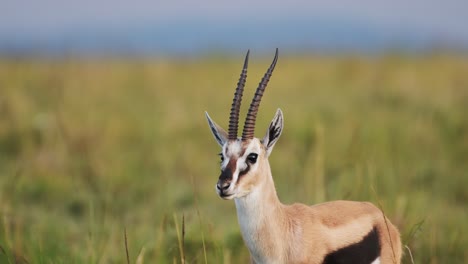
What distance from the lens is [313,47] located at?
20.9 m

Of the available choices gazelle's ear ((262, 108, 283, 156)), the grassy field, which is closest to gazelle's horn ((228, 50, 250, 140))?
gazelle's ear ((262, 108, 283, 156))

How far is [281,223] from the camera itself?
4406 millimetres

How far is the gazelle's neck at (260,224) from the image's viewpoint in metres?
4.35

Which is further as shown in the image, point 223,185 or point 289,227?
point 289,227

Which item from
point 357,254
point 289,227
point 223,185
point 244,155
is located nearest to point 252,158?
point 244,155

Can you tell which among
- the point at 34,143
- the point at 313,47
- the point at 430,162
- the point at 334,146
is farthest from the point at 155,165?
the point at 313,47

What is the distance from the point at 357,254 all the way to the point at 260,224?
67 cm

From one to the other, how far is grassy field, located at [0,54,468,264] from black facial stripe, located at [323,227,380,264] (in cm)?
54

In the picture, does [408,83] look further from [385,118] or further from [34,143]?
[34,143]

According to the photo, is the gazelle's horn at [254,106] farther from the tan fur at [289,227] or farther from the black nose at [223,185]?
the black nose at [223,185]

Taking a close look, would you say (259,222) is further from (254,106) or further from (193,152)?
(193,152)

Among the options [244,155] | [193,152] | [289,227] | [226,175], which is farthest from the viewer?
[193,152]

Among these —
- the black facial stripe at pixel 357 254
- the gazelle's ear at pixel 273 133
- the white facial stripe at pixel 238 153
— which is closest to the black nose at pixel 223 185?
the white facial stripe at pixel 238 153

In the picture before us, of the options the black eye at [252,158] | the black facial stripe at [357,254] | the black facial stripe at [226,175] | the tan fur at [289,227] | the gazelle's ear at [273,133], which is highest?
the gazelle's ear at [273,133]
